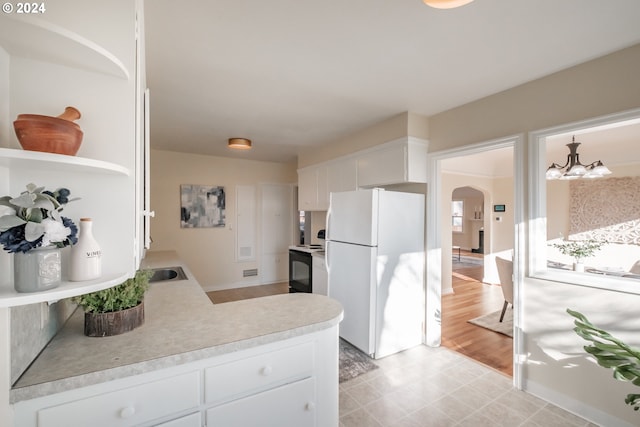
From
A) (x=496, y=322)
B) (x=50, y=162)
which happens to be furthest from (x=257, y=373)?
(x=496, y=322)

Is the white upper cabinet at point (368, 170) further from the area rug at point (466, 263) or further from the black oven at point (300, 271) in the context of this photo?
the area rug at point (466, 263)

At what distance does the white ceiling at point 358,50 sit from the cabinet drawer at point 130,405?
1.77m

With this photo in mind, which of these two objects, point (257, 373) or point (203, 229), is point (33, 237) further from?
point (203, 229)

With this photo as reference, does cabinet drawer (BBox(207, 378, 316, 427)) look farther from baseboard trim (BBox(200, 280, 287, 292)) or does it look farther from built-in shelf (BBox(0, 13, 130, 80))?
baseboard trim (BBox(200, 280, 287, 292))

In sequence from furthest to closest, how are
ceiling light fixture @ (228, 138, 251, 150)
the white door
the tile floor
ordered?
the white door
ceiling light fixture @ (228, 138, 251, 150)
the tile floor

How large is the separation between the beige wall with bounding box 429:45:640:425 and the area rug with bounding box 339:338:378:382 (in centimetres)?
127

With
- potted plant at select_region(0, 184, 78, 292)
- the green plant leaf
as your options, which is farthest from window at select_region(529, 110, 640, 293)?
potted plant at select_region(0, 184, 78, 292)

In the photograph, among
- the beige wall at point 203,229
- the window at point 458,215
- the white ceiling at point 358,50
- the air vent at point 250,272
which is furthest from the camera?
the window at point 458,215

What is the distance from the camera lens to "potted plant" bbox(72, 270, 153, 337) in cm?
120

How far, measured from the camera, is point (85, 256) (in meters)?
0.86

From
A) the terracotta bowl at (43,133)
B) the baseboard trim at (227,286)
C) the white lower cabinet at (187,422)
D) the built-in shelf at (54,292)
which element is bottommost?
the baseboard trim at (227,286)

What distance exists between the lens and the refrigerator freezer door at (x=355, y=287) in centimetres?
268

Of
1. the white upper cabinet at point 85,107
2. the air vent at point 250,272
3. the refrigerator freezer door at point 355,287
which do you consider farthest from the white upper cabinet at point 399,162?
the air vent at point 250,272

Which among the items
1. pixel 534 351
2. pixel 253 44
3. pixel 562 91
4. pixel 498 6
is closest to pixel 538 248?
pixel 534 351
